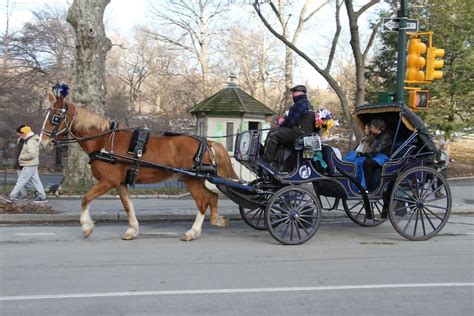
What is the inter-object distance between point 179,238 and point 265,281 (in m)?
2.80

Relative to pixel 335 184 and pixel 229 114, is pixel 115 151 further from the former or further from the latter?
pixel 229 114

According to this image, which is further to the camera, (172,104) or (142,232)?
(172,104)

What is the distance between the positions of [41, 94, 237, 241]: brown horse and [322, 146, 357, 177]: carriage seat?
168cm

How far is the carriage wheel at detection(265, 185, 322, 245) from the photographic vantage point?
7.73 m

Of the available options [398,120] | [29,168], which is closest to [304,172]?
[398,120]

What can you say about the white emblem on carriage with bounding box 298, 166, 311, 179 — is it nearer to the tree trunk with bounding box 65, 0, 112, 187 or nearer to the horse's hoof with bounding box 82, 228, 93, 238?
the horse's hoof with bounding box 82, 228, 93, 238

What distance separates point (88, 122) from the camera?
26.4 ft

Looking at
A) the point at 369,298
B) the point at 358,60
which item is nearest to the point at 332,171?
the point at 369,298

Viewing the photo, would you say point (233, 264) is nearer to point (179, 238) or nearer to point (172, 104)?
point (179, 238)

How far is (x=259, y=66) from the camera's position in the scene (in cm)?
3944

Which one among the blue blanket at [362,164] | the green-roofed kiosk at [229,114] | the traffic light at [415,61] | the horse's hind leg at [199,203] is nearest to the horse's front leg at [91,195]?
the horse's hind leg at [199,203]

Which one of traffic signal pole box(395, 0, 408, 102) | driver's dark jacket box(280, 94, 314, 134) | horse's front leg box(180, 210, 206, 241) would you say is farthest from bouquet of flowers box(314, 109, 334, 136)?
traffic signal pole box(395, 0, 408, 102)

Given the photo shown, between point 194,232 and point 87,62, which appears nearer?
point 194,232

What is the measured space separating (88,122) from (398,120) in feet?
16.3
